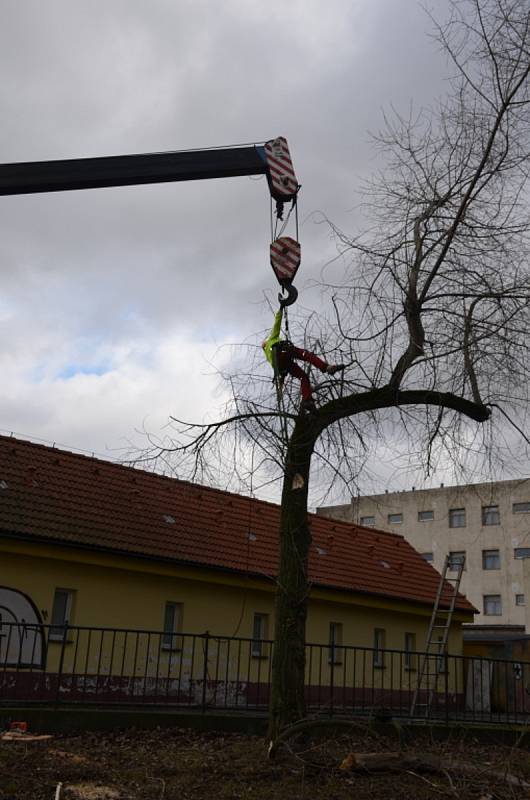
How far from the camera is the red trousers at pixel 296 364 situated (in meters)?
10.9

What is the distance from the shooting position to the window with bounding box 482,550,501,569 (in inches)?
2325

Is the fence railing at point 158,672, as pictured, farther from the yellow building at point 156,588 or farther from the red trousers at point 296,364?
the red trousers at point 296,364

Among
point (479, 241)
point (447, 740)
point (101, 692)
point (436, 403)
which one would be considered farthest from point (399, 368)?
point (101, 692)

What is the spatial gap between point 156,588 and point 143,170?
9542 millimetres

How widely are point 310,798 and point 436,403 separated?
5.79m

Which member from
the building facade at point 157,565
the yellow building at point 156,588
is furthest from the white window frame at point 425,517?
the yellow building at point 156,588

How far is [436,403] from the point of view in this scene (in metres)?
11.8

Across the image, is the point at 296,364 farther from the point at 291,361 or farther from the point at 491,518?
the point at 491,518

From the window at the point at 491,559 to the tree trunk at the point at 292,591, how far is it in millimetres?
51195

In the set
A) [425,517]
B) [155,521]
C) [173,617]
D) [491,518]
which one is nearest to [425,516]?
[425,517]

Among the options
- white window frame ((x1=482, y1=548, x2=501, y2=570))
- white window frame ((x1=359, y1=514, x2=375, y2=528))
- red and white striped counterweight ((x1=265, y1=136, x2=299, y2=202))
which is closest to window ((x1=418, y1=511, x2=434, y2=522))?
white window frame ((x1=359, y1=514, x2=375, y2=528))

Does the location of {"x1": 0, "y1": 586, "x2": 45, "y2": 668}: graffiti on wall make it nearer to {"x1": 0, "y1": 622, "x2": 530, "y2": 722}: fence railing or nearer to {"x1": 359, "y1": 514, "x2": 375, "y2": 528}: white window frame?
{"x1": 0, "y1": 622, "x2": 530, "y2": 722}: fence railing

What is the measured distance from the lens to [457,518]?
205 feet

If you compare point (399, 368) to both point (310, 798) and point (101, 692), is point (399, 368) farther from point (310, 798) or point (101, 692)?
Result: point (101, 692)
